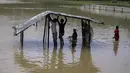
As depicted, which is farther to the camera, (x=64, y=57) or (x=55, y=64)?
(x=64, y=57)

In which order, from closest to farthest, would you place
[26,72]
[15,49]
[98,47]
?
[26,72] → [15,49] → [98,47]

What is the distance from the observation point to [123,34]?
24594mm

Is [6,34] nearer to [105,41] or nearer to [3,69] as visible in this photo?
[105,41]

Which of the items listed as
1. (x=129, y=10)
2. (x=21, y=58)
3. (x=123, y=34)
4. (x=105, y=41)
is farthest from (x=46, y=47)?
(x=129, y=10)

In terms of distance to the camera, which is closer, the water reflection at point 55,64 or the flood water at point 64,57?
the water reflection at point 55,64

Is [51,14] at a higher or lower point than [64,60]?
higher

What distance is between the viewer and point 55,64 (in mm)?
14375

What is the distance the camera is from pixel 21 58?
15438mm

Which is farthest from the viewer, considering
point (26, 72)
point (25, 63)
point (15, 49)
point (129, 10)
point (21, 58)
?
point (129, 10)

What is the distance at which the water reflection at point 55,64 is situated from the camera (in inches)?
528

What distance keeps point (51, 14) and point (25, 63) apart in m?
4.57

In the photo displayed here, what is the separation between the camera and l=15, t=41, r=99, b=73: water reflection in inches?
528

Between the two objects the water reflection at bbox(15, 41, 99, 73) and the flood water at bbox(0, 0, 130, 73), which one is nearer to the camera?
the water reflection at bbox(15, 41, 99, 73)

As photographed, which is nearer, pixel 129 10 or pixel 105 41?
pixel 105 41
